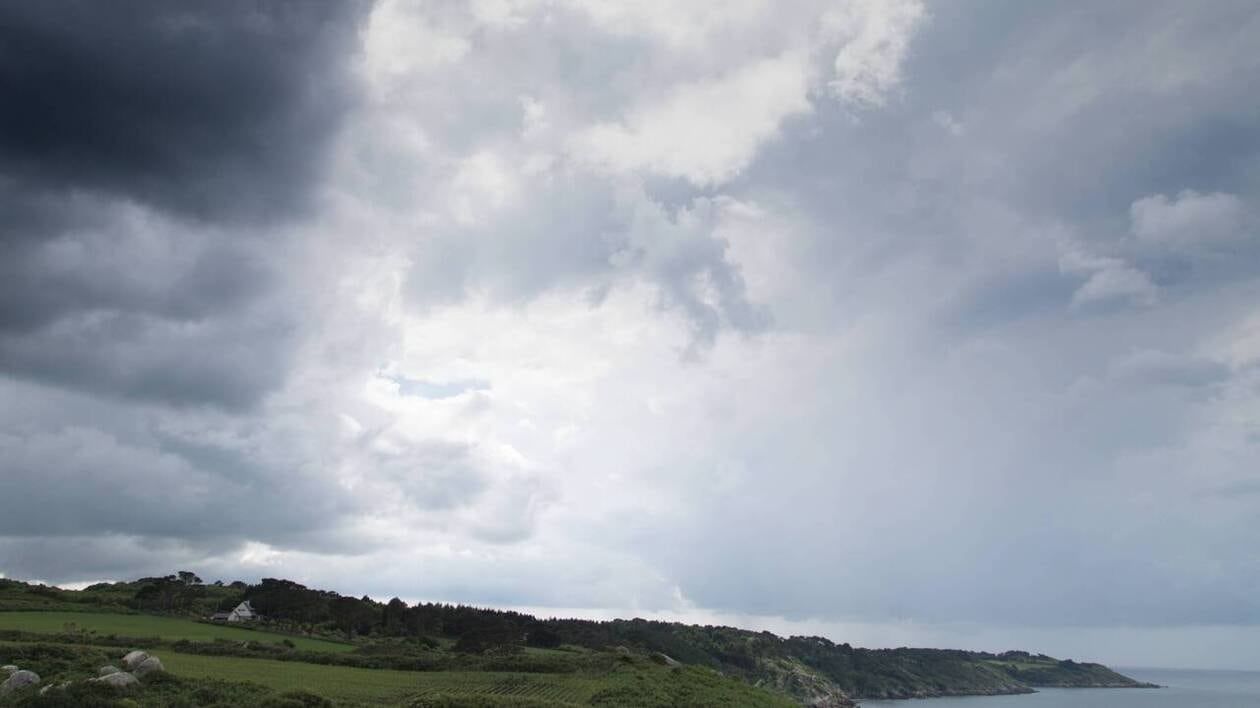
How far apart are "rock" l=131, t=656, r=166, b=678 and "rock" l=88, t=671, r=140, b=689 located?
3592 millimetres

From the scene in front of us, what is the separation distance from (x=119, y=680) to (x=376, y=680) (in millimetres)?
38412

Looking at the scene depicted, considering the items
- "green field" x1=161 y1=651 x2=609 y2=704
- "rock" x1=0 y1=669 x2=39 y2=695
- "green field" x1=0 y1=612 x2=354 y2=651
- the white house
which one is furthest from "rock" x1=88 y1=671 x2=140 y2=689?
the white house

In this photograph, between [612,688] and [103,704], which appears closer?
[103,704]

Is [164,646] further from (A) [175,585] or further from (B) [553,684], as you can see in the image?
(A) [175,585]

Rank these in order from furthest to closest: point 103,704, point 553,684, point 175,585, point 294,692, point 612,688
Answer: point 175,585
point 553,684
point 612,688
point 294,692
point 103,704

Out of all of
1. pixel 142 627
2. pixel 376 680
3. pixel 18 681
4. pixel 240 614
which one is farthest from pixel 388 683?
pixel 240 614

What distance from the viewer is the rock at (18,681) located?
44.2m

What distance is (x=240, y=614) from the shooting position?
161m

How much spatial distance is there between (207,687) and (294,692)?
6.10 m

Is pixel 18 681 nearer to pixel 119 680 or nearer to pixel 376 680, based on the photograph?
pixel 119 680

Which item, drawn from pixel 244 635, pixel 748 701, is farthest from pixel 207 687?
pixel 244 635

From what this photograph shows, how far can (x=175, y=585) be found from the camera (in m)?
175

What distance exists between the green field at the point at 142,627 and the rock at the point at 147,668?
185ft

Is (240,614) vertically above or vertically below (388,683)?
below
